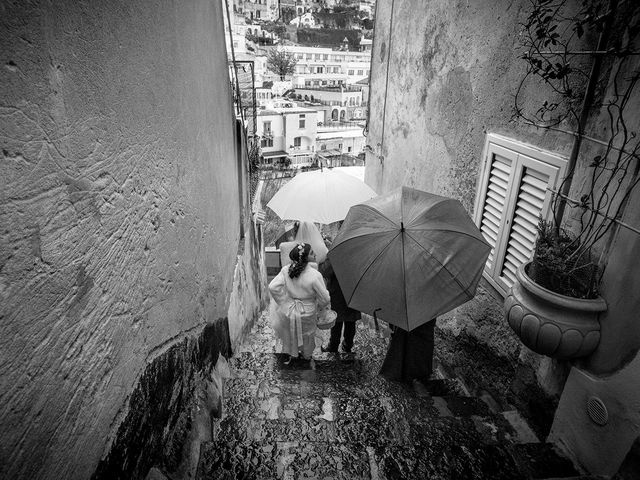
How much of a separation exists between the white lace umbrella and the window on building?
1653 millimetres

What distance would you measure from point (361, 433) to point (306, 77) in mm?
55543

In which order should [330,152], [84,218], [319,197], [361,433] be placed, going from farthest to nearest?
[330,152], [319,197], [361,433], [84,218]

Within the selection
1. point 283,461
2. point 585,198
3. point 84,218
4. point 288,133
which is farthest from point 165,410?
point 288,133

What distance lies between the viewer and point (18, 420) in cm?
112

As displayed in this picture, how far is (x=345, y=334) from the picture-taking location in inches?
192

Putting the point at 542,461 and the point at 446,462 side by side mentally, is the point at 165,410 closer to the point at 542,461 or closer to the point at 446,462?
the point at 446,462

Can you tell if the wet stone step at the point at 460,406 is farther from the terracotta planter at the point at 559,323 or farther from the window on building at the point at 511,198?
the terracotta planter at the point at 559,323

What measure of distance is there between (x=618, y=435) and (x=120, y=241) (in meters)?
2.82

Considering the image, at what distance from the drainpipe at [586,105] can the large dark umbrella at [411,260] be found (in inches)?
24.0

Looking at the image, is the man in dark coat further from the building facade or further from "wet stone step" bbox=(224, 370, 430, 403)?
the building facade

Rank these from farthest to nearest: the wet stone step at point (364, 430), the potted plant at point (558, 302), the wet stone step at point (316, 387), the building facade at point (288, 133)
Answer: the building facade at point (288, 133) → the wet stone step at point (316, 387) → the wet stone step at point (364, 430) → the potted plant at point (558, 302)

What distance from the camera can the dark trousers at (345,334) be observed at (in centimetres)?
482

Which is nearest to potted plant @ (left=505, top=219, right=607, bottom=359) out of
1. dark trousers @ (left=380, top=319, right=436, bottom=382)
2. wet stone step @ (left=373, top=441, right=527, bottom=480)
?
wet stone step @ (left=373, top=441, right=527, bottom=480)

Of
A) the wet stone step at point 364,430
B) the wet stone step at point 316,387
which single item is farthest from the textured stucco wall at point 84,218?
the wet stone step at point 316,387
